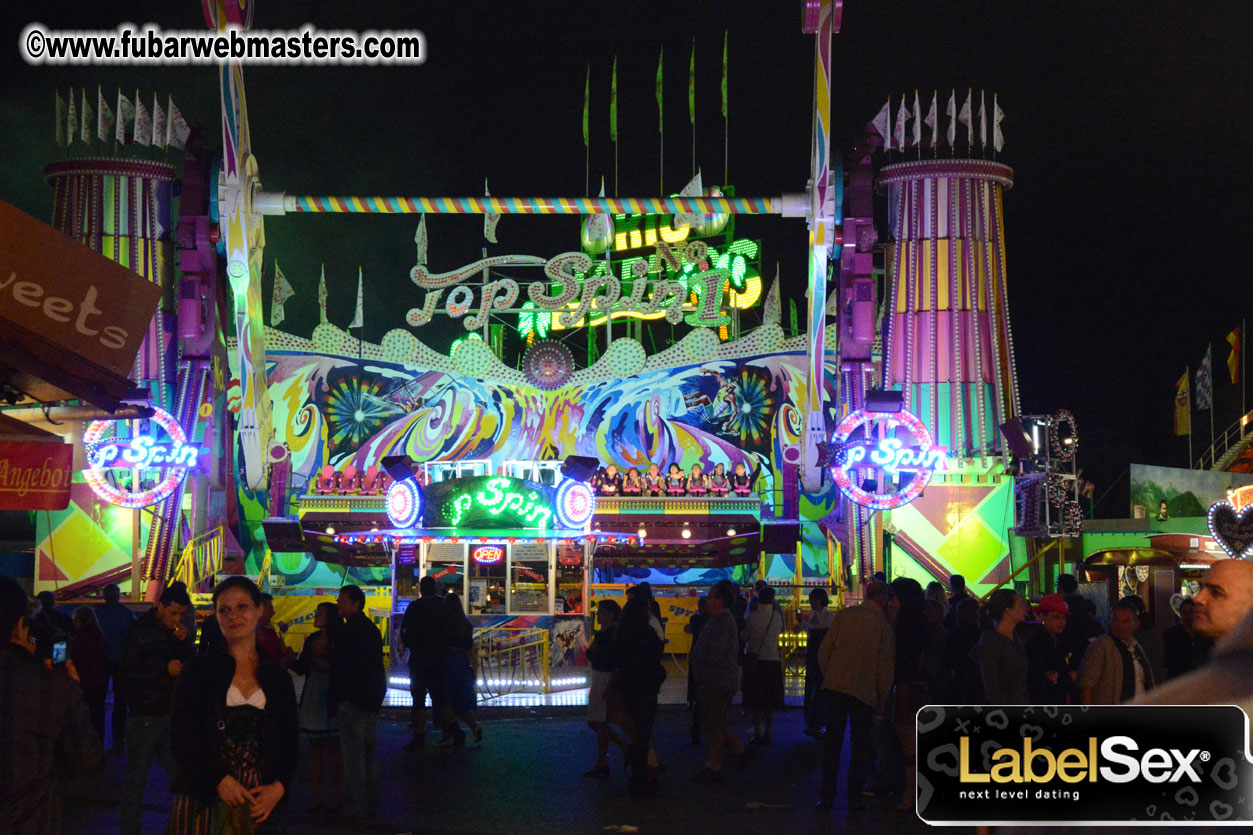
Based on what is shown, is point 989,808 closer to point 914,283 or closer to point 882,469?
point 882,469

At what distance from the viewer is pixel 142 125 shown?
3198 cm

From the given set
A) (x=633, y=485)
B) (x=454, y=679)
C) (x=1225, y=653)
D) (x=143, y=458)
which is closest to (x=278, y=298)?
(x=143, y=458)

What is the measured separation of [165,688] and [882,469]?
19938 millimetres

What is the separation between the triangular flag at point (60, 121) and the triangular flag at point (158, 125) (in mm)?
2043

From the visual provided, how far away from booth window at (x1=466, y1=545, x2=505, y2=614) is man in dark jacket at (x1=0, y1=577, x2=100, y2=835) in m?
19.3

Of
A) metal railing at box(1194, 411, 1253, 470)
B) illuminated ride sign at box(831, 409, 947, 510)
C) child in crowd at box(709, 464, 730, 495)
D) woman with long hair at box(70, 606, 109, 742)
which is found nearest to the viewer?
woman with long hair at box(70, 606, 109, 742)

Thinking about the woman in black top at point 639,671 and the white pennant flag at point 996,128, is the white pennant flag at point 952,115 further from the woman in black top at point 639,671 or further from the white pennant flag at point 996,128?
the woman in black top at point 639,671

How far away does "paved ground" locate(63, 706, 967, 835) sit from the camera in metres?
10.8

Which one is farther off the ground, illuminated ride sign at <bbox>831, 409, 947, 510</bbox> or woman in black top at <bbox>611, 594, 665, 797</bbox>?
illuminated ride sign at <bbox>831, 409, 947, 510</bbox>

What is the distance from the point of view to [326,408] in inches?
1357

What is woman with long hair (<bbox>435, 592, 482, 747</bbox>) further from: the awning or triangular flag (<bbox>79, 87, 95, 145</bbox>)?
triangular flag (<bbox>79, 87, 95, 145</bbox>)

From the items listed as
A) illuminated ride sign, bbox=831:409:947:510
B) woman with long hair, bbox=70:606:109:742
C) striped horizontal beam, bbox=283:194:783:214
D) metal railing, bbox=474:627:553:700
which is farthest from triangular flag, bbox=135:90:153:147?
woman with long hair, bbox=70:606:109:742

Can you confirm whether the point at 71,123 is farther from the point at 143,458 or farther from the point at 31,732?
the point at 31,732

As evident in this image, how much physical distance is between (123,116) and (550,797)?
2469 centimetres
